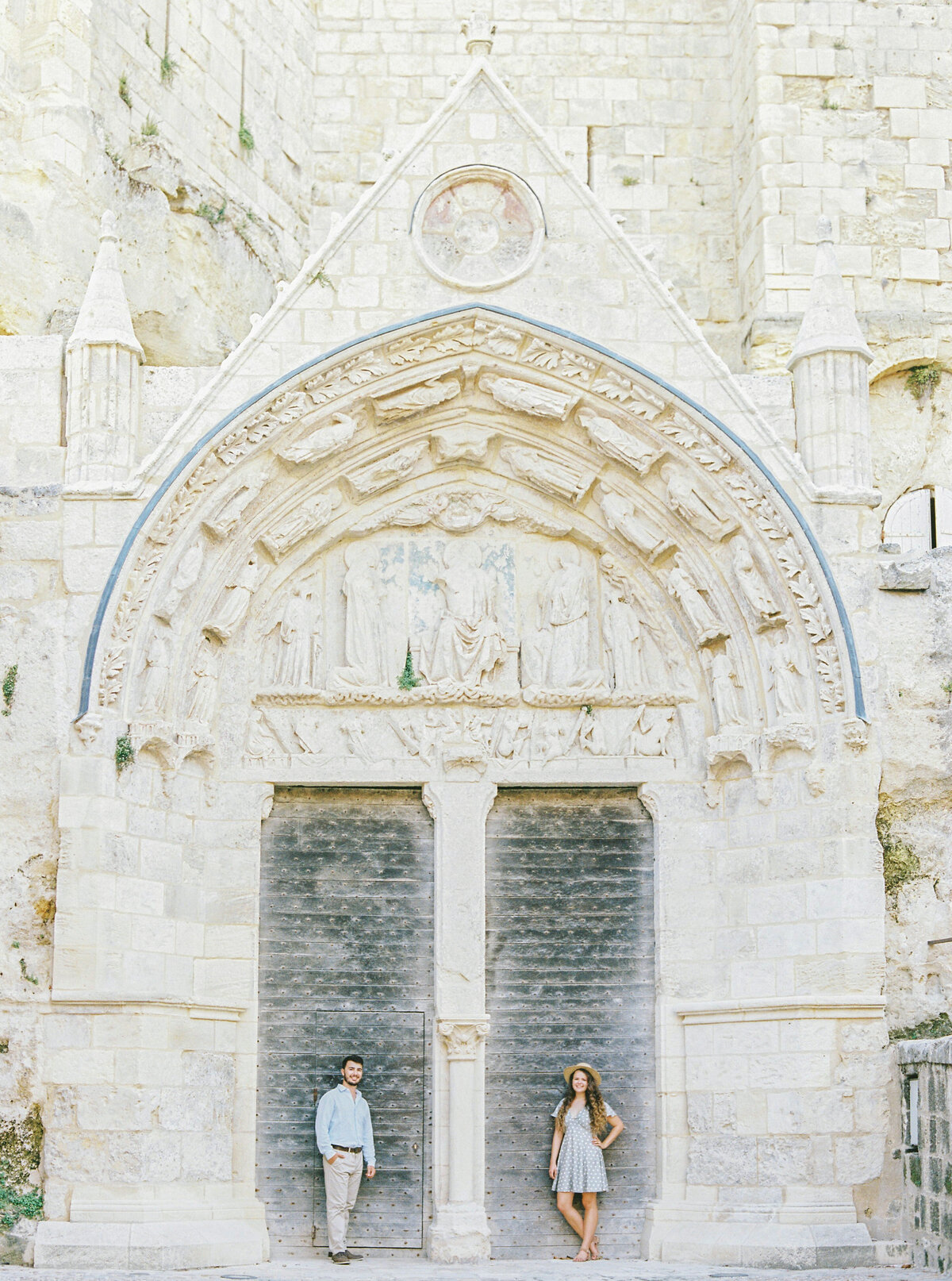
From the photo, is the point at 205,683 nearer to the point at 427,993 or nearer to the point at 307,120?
the point at 427,993

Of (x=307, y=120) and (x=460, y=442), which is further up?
(x=307, y=120)

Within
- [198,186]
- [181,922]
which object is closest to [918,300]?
[198,186]

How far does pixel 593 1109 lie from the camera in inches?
435

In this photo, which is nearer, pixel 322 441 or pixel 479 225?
pixel 322 441

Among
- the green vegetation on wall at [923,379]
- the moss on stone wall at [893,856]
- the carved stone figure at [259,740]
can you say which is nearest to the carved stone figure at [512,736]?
the carved stone figure at [259,740]

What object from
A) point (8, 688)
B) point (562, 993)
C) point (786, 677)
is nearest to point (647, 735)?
point (786, 677)

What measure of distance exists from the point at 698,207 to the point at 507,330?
14.1 feet

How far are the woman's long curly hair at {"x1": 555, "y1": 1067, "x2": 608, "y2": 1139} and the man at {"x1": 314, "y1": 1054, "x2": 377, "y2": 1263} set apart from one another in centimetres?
116

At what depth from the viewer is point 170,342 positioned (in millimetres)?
13555

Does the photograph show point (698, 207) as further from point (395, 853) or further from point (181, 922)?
point (181, 922)

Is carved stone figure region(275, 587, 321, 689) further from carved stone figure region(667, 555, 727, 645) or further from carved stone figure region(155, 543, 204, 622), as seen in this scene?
carved stone figure region(667, 555, 727, 645)

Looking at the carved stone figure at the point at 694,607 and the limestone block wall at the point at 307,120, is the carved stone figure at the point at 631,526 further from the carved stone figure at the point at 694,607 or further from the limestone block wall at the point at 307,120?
the limestone block wall at the point at 307,120

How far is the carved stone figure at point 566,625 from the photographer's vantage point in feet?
38.3

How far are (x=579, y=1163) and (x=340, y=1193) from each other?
1431 mm
